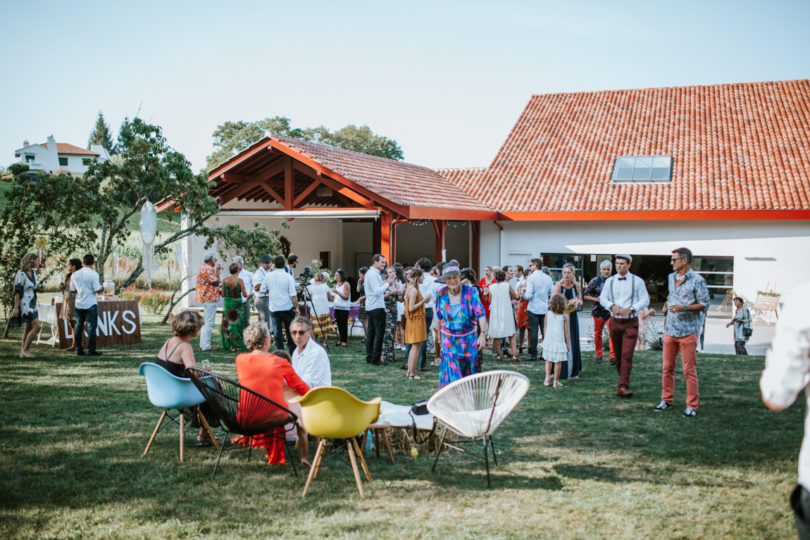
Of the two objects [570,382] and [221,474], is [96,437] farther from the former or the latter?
[570,382]

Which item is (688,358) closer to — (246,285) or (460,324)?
(460,324)

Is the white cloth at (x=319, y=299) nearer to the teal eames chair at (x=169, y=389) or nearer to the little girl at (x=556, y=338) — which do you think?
the little girl at (x=556, y=338)

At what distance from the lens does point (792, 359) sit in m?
1.99

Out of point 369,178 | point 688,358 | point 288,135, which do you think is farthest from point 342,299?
point 288,135

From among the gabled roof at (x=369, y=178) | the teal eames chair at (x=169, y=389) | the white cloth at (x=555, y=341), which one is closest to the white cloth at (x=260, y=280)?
the gabled roof at (x=369, y=178)

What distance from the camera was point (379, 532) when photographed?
12.1 ft

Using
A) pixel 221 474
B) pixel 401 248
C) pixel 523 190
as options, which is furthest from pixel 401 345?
pixel 401 248

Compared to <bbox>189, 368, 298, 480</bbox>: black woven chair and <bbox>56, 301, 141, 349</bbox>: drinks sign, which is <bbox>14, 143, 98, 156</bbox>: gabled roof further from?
<bbox>189, 368, 298, 480</bbox>: black woven chair

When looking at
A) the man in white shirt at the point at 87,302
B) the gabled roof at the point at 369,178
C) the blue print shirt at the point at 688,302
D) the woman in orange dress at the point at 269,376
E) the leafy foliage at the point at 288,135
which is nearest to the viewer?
the woman in orange dress at the point at 269,376

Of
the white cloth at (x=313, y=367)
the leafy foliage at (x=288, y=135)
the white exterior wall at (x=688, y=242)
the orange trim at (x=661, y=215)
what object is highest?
the leafy foliage at (x=288, y=135)

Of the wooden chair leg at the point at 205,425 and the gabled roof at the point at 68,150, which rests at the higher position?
the gabled roof at the point at 68,150

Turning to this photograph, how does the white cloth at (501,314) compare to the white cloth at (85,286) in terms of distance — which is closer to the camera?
the white cloth at (85,286)

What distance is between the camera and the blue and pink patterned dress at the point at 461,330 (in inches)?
228

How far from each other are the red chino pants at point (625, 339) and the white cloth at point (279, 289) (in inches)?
188
